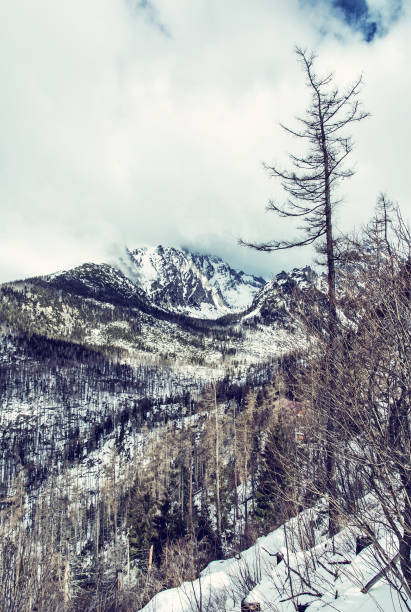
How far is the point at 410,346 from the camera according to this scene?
140 inches

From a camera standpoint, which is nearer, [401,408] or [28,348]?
[401,408]

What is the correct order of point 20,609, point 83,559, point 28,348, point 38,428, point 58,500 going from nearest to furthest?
1. point 20,609
2. point 83,559
3. point 58,500
4. point 38,428
5. point 28,348

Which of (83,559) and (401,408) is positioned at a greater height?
(401,408)

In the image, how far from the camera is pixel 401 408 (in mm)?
3662

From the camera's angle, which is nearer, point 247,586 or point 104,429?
point 247,586

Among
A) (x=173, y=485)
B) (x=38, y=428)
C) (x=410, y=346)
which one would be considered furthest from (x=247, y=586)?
(x=38, y=428)

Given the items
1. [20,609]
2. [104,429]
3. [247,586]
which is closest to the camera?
[247,586]

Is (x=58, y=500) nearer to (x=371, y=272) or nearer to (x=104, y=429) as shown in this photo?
(x=104, y=429)

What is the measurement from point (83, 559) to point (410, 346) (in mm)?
55167

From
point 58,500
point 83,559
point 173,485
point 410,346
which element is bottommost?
point 83,559

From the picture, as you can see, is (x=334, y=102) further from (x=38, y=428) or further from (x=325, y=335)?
(x=38, y=428)

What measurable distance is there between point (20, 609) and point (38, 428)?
429 feet

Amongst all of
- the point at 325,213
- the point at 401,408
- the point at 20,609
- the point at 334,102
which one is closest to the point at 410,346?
the point at 401,408

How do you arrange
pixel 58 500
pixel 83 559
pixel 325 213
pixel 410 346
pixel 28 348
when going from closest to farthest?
pixel 410 346
pixel 325 213
pixel 83 559
pixel 58 500
pixel 28 348
